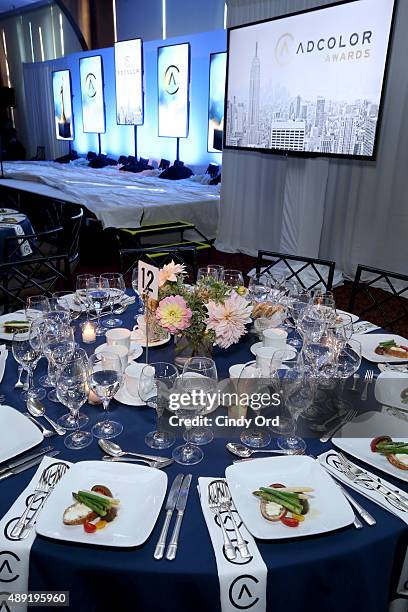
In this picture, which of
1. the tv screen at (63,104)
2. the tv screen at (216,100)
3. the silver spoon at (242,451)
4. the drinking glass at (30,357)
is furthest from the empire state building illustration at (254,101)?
the tv screen at (63,104)

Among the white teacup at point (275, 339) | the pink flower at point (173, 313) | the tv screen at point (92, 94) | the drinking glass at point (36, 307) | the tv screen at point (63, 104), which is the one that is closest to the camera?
the pink flower at point (173, 313)

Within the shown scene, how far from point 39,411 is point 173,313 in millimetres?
444

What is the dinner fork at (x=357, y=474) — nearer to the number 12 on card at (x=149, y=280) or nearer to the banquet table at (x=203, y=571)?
the banquet table at (x=203, y=571)

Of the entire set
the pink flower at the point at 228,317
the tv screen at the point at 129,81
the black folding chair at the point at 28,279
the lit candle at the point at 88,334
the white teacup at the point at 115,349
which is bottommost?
the black folding chair at the point at 28,279

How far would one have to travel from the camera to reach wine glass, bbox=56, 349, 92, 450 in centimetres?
114

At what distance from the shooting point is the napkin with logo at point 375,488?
0.95 metres

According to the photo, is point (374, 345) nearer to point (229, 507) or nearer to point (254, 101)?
point (229, 507)

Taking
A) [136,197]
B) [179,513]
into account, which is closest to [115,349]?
[179,513]

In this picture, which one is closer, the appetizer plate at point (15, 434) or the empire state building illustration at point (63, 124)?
the appetizer plate at point (15, 434)

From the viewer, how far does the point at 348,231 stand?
15.0 ft

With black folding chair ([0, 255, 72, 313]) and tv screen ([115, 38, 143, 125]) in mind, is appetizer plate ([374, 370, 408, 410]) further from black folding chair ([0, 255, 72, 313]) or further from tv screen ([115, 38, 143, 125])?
tv screen ([115, 38, 143, 125])

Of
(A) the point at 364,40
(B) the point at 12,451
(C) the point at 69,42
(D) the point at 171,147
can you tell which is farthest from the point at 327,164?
(C) the point at 69,42

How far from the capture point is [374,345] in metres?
1.67

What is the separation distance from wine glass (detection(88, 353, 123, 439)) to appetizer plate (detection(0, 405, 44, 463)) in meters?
0.15
